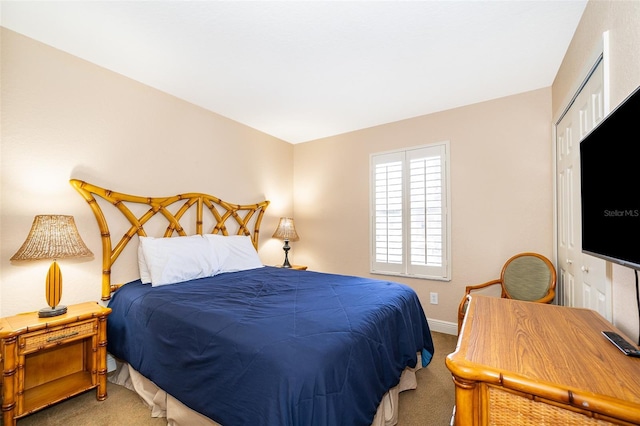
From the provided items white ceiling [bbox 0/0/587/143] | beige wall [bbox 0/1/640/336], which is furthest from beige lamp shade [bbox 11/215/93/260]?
white ceiling [bbox 0/0/587/143]

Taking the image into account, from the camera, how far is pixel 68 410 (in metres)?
1.91

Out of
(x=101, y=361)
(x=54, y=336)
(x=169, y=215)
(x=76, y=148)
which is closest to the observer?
(x=54, y=336)

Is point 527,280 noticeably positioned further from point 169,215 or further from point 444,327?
point 169,215

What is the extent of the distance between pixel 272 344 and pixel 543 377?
3.24 ft

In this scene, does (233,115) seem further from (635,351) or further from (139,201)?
(635,351)

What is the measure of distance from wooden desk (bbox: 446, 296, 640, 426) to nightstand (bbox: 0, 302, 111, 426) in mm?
2328

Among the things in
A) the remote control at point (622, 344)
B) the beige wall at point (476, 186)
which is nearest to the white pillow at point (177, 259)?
the beige wall at point (476, 186)

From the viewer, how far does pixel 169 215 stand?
9.41 feet

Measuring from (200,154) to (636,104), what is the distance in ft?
11.0

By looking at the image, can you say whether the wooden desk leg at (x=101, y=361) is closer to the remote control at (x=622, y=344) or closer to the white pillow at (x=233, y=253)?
the white pillow at (x=233, y=253)

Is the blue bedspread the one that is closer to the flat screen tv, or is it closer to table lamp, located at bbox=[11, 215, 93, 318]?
table lamp, located at bbox=[11, 215, 93, 318]

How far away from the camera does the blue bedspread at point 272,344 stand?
1.17 meters

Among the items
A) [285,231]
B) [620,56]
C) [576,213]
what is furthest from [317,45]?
[285,231]

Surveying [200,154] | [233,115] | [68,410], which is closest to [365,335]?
[68,410]
